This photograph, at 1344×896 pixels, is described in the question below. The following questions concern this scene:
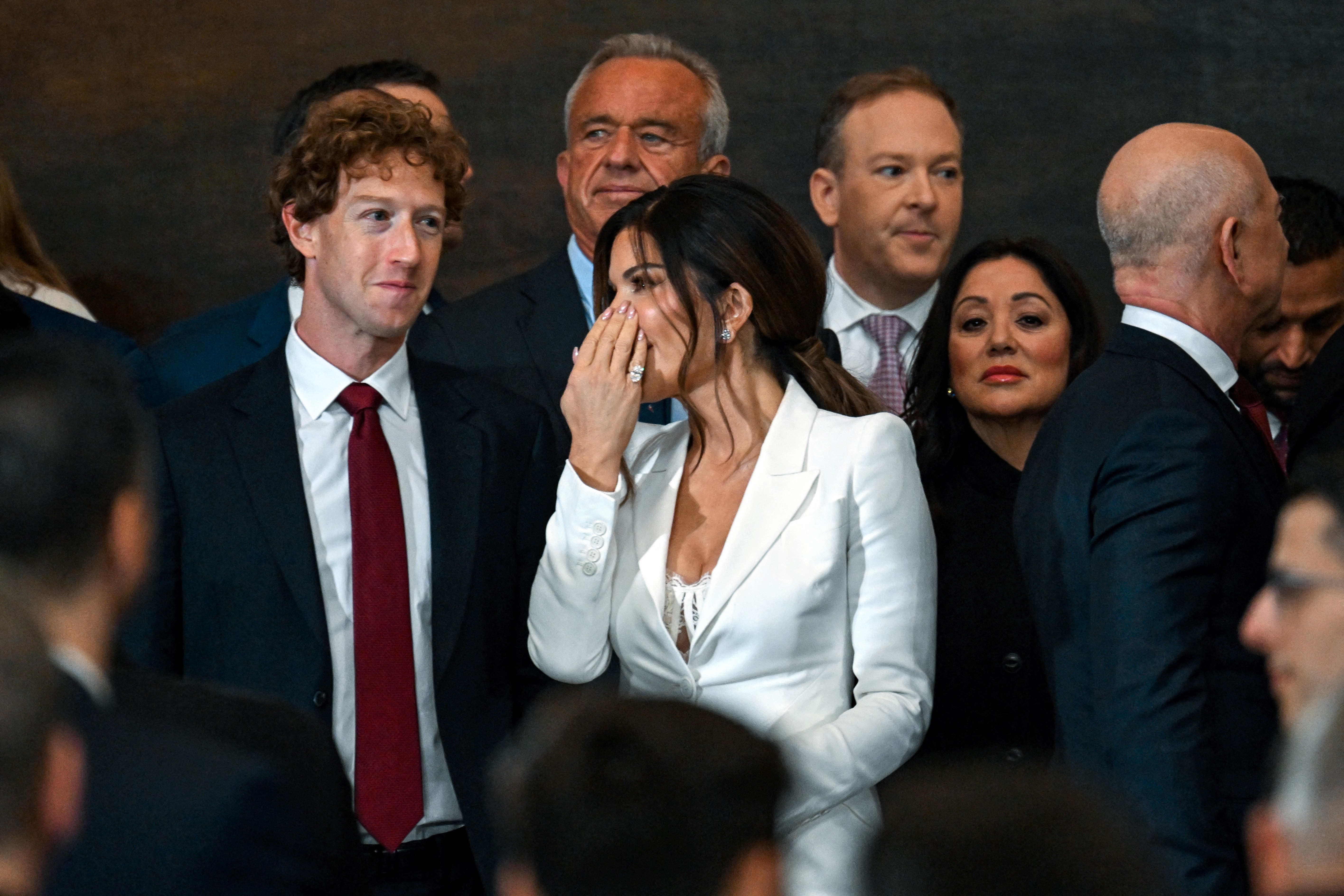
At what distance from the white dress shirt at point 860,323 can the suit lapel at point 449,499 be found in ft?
4.97

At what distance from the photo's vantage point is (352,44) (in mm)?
4883

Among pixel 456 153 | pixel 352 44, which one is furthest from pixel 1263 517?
pixel 352 44

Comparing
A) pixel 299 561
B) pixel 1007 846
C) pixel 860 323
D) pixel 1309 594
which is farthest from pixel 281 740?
pixel 860 323

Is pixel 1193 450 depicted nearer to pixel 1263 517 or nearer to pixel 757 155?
pixel 1263 517

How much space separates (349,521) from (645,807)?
1.80 m

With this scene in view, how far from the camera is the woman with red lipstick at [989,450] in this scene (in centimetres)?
335

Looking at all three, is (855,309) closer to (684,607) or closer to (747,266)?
(747,266)

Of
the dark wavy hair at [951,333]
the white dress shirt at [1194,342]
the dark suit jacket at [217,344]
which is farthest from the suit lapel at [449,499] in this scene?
the white dress shirt at [1194,342]

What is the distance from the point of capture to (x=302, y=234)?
10.4 feet

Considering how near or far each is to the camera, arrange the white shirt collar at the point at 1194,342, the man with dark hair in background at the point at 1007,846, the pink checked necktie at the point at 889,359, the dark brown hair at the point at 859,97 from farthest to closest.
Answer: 1. the dark brown hair at the point at 859,97
2. the pink checked necktie at the point at 889,359
3. the white shirt collar at the point at 1194,342
4. the man with dark hair in background at the point at 1007,846

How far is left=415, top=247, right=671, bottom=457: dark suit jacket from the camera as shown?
12.4 ft

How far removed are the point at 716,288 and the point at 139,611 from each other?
3.81 ft

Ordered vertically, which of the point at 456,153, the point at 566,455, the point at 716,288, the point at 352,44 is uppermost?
the point at 352,44

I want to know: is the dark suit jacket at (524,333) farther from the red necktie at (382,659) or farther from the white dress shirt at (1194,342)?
the white dress shirt at (1194,342)
